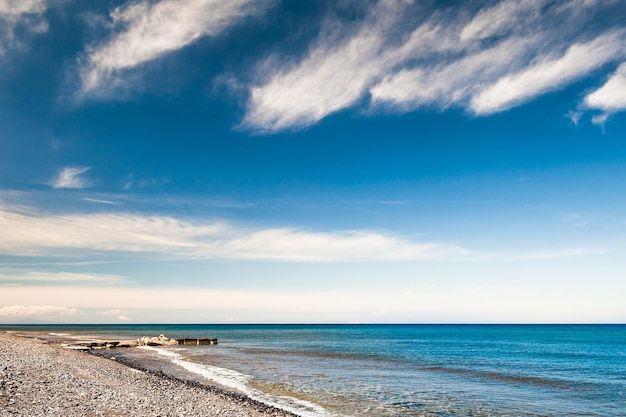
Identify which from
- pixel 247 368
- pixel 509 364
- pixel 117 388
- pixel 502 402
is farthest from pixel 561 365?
pixel 117 388

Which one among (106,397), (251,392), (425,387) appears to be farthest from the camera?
(425,387)

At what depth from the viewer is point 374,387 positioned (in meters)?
32.2

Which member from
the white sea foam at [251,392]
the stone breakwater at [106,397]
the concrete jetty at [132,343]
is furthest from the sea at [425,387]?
the concrete jetty at [132,343]

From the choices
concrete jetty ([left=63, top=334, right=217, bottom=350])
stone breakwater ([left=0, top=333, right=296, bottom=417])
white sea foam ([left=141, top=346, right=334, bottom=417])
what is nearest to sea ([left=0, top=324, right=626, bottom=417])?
white sea foam ([left=141, top=346, right=334, bottom=417])

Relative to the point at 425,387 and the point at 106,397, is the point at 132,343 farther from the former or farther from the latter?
the point at 425,387

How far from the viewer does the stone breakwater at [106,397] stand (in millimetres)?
19344

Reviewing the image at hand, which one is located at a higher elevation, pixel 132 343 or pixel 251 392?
pixel 251 392

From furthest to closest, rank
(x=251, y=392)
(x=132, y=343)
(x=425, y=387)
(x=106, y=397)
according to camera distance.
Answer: (x=132, y=343)
(x=425, y=387)
(x=251, y=392)
(x=106, y=397)

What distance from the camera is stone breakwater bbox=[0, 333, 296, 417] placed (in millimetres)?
19344

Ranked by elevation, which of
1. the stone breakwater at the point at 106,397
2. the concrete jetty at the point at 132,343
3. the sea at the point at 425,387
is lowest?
the concrete jetty at the point at 132,343

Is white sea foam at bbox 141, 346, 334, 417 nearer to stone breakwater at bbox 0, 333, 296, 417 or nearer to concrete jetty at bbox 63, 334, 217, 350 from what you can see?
stone breakwater at bbox 0, 333, 296, 417

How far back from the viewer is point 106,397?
22562 mm

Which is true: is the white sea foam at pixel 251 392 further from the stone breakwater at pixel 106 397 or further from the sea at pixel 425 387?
the stone breakwater at pixel 106 397

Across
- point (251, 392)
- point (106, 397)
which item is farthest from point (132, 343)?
point (106, 397)
